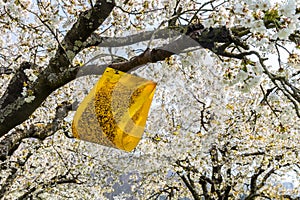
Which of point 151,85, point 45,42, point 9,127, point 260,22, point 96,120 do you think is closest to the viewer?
point 260,22

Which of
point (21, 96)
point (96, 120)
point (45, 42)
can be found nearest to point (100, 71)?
point (96, 120)

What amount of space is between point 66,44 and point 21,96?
0.70 meters

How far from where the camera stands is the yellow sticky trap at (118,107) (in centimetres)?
224

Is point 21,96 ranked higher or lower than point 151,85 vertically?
higher

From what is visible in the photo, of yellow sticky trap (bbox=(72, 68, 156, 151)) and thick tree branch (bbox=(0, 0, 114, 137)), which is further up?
thick tree branch (bbox=(0, 0, 114, 137))

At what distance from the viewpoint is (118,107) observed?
7.52ft

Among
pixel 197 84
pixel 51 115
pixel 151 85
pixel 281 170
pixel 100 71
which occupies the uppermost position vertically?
pixel 281 170

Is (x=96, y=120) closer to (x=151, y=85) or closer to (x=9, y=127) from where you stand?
(x=151, y=85)

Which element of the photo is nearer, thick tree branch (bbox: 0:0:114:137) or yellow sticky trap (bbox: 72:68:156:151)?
yellow sticky trap (bbox: 72:68:156:151)

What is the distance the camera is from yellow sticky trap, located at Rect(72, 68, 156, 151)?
2.24 metres

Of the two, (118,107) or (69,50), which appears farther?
(69,50)

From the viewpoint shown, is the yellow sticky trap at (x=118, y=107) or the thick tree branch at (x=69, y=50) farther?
the thick tree branch at (x=69, y=50)

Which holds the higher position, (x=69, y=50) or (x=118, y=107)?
(x=69, y=50)

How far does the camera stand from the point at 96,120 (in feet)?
7.81
